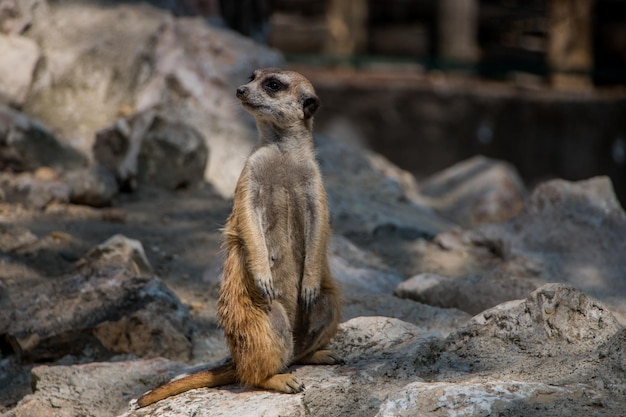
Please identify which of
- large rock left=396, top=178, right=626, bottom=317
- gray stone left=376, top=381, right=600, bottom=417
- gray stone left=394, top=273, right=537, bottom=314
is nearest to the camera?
gray stone left=376, top=381, right=600, bottom=417

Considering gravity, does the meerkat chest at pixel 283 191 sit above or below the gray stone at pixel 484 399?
above

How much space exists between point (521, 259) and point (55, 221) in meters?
2.57

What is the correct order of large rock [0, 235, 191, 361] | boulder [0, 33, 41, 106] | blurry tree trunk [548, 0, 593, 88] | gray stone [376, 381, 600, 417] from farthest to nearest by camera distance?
blurry tree trunk [548, 0, 593, 88], boulder [0, 33, 41, 106], large rock [0, 235, 191, 361], gray stone [376, 381, 600, 417]

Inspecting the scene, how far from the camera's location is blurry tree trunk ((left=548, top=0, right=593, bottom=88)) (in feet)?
29.9

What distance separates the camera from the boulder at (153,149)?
5.67m

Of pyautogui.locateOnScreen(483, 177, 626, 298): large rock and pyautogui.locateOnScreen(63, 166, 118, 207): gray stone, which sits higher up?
pyautogui.locateOnScreen(63, 166, 118, 207): gray stone

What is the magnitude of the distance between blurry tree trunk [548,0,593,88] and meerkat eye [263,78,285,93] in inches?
253

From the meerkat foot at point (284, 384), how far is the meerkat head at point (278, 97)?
2.98 ft

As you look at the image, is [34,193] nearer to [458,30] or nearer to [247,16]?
[247,16]

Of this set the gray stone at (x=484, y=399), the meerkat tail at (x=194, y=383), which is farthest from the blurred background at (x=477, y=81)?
the gray stone at (x=484, y=399)

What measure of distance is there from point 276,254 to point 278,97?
1.84ft

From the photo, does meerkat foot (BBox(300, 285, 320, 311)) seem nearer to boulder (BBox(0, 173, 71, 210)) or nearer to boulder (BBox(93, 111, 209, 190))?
boulder (BBox(0, 173, 71, 210))

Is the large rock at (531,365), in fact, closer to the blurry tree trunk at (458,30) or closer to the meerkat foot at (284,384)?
the meerkat foot at (284,384)

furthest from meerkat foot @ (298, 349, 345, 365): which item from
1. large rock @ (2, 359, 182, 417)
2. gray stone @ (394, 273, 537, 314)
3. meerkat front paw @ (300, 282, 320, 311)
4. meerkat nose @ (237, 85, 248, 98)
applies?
gray stone @ (394, 273, 537, 314)
